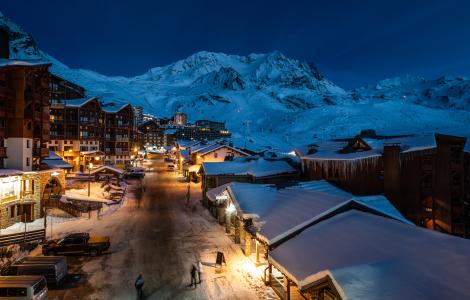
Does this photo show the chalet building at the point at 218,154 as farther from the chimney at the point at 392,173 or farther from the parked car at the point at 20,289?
the parked car at the point at 20,289

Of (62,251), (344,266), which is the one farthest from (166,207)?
(344,266)

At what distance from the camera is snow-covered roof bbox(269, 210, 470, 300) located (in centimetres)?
841

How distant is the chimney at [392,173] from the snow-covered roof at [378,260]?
449 inches

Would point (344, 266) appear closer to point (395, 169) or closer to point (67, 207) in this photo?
point (395, 169)

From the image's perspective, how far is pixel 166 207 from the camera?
124ft

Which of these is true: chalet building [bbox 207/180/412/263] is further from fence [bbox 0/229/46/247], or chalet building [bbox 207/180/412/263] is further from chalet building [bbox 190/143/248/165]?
chalet building [bbox 190/143/248/165]

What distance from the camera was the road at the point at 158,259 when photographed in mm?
15914

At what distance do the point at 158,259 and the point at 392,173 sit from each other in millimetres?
18895

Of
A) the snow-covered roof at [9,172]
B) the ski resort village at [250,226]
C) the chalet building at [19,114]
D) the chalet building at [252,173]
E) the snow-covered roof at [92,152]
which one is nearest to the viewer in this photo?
the ski resort village at [250,226]

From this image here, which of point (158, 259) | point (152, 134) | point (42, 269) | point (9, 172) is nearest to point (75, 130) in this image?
point (9, 172)

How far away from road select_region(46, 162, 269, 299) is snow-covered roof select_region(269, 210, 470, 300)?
4759 millimetres

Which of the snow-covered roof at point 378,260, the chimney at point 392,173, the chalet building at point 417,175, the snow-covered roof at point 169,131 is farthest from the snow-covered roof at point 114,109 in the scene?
the snow-covered roof at point 169,131

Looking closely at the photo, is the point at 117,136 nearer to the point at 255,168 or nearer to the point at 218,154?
the point at 218,154

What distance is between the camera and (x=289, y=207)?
1838 centimetres
